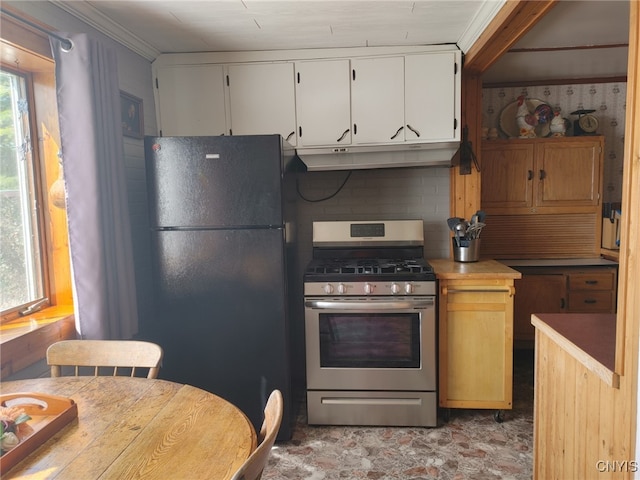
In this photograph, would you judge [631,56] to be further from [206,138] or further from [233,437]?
[206,138]

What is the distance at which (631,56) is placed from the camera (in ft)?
3.53

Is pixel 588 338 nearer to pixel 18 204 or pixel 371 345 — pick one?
pixel 371 345

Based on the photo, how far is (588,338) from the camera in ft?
4.65

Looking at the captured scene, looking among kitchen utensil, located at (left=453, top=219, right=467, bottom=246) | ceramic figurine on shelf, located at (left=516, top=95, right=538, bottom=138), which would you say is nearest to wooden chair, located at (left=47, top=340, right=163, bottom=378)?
kitchen utensil, located at (left=453, top=219, right=467, bottom=246)

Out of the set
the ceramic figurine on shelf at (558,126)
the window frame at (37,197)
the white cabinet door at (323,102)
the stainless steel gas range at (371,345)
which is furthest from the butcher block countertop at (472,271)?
the window frame at (37,197)

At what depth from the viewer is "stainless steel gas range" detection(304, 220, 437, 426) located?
98.3 inches

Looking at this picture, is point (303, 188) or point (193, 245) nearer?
point (193, 245)

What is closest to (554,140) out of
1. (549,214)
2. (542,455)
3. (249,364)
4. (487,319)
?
(549,214)

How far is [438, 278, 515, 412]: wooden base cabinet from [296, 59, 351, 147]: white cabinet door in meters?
1.17

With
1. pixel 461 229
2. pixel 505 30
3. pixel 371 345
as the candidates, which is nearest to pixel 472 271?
pixel 461 229

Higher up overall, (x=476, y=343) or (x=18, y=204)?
(x=18, y=204)

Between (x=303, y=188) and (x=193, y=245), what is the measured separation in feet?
3.63

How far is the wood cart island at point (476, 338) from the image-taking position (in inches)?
100

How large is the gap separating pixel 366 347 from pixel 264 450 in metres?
1.65
